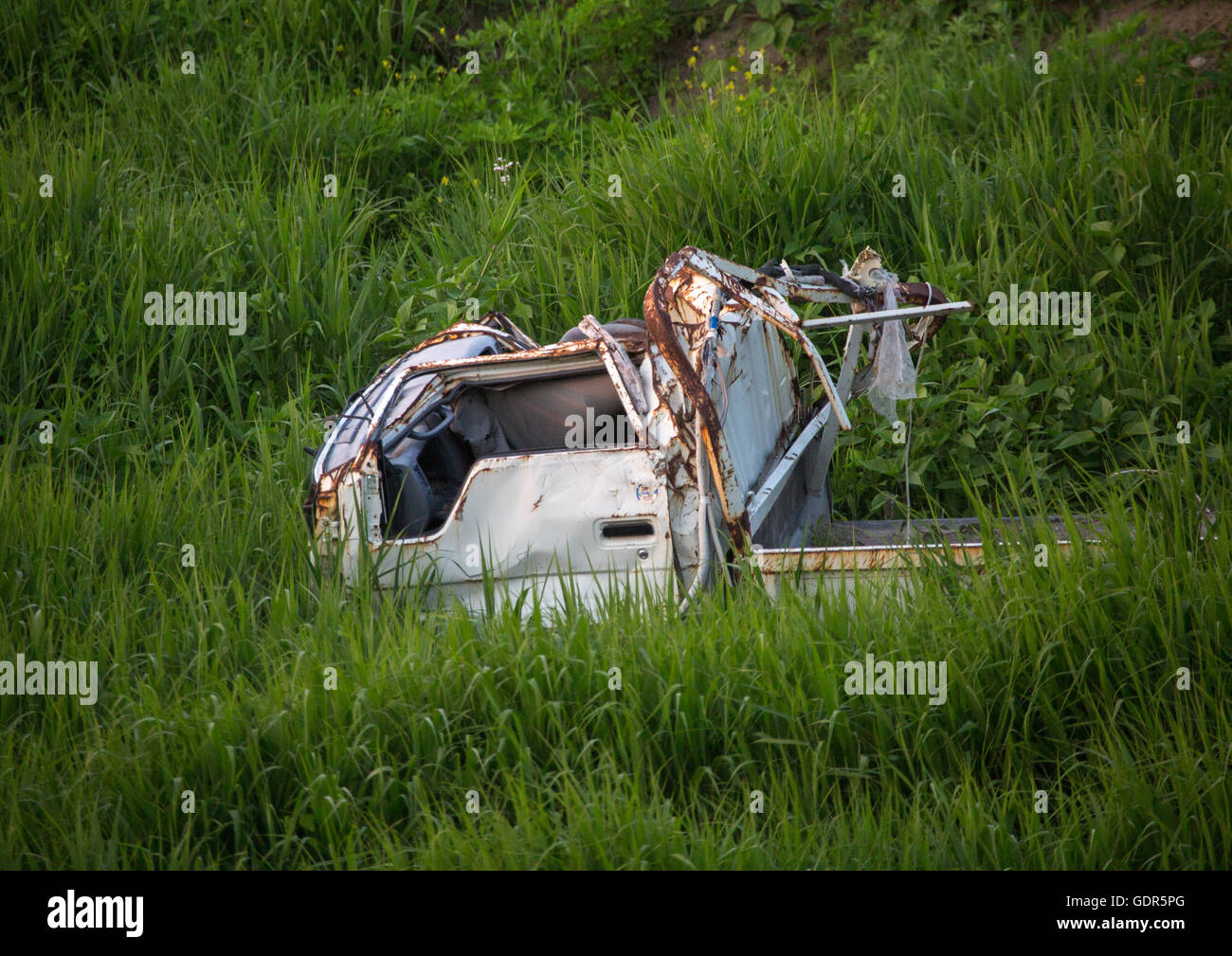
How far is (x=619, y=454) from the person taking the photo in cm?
426

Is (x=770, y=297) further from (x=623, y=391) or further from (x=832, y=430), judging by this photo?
(x=832, y=430)

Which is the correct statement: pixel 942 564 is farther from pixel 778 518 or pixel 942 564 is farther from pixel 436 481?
pixel 436 481

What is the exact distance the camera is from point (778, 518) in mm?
4840

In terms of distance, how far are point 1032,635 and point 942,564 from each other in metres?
0.53

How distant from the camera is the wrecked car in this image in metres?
4.23

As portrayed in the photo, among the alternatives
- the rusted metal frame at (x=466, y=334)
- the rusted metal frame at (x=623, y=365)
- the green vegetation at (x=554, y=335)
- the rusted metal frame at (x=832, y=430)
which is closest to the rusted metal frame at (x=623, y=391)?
the rusted metal frame at (x=623, y=365)

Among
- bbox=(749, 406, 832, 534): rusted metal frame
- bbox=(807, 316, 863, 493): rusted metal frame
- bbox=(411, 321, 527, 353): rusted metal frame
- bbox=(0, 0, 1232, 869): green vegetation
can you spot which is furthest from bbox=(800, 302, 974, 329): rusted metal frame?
bbox=(411, 321, 527, 353): rusted metal frame

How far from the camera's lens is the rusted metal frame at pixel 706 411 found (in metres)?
4.15

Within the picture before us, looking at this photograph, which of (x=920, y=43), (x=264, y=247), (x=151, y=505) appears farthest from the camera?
(x=920, y=43)

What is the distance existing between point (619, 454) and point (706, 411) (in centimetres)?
36

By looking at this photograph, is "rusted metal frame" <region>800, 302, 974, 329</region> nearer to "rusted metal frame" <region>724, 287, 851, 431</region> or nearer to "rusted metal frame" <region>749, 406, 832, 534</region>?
"rusted metal frame" <region>724, 287, 851, 431</region>

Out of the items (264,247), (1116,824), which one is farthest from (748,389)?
(264,247)

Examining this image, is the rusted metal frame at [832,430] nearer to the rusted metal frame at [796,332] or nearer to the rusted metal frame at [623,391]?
the rusted metal frame at [796,332]

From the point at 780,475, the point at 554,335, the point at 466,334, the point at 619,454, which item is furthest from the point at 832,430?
the point at 554,335
